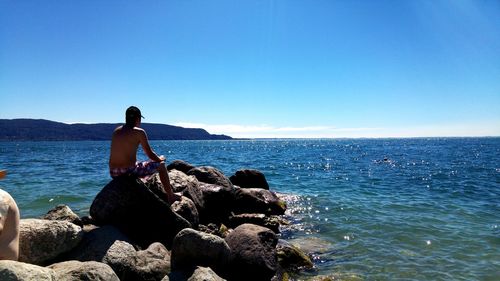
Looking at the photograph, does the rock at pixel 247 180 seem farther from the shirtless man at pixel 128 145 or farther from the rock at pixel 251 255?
the shirtless man at pixel 128 145

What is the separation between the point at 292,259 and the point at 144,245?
147 inches

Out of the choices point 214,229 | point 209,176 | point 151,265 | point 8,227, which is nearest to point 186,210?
point 214,229

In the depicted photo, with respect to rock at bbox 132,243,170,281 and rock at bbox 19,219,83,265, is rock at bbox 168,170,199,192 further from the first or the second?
rock at bbox 19,219,83,265

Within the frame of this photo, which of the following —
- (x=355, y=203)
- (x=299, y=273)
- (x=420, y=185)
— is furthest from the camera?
(x=420, y=185)

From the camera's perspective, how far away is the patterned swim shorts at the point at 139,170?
29.2 ft

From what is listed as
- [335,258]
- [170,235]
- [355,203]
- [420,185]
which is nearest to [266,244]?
[170,235]

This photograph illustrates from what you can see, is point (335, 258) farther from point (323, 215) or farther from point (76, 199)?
point (76, 199)

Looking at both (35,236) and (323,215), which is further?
(323,215)

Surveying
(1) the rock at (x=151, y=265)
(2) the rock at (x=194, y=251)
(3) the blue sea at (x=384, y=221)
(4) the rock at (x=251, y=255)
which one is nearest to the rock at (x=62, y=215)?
(1) the rock at (x=151, y=265)

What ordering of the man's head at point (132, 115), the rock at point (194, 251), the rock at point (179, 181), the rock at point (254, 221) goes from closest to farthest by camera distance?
1. the rock at point (194, 251)
2. the man's head at point (132, 115)
3. the rock at point (179, 181)
4. the rock at point (254, 221)

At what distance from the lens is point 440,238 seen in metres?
12.5

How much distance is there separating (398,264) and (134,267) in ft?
22.8

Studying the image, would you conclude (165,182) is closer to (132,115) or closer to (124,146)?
(124,146)

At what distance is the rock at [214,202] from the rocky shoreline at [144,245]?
0.21 m
